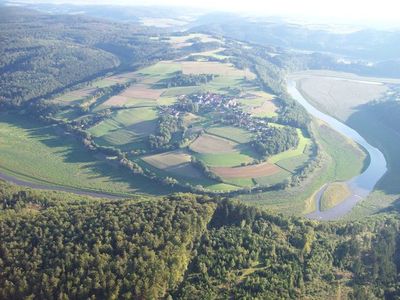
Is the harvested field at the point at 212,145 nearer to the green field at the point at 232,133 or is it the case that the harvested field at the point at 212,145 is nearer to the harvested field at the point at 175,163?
the green field at the point at 232,133

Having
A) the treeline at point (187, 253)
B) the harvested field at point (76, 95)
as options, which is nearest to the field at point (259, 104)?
the harvested field at point (76, 95)

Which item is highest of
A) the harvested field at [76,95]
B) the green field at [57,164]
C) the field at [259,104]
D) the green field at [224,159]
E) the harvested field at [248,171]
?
the field at [259,104]

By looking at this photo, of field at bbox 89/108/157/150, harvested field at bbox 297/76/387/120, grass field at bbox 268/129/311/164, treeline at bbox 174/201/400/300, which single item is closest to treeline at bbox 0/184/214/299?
treeline at bbox 174/201/400/300

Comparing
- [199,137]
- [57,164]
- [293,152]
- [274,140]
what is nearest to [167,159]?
[199,137]

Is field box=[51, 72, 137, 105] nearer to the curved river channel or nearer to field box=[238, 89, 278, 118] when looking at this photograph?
field box=[238, 89, 278, 118]

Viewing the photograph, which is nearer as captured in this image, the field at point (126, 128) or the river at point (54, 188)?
the river at point (54, 188)

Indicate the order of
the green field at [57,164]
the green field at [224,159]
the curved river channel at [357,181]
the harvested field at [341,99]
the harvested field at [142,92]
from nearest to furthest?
the curved river channel at [357,181], the green field at [57,164], the green field at [224,159], the harvested field at [142,92], the harvested field at [341,99]
